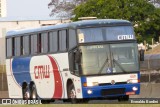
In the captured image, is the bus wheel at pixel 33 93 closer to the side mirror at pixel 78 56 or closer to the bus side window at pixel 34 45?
the bus side window at pixel 34 45

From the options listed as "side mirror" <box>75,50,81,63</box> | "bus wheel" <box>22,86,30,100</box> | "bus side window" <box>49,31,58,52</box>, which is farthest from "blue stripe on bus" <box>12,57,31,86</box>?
"side mirror" <box>75,50,81,63</box>

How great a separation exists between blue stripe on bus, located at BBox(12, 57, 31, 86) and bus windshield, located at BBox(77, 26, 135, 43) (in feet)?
19.4

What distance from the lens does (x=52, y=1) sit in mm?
124750

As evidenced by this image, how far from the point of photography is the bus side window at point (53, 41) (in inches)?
1367

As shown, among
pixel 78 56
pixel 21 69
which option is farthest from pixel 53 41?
pixel 21 69

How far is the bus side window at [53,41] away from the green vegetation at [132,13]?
4211 cm

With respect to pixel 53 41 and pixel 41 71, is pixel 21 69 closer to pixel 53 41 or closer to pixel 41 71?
pixel 41 71

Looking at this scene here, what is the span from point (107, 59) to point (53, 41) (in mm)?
3878

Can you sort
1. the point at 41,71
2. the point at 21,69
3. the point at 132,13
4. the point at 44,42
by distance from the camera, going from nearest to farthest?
1. the point at 44,42
2. the point at 41,71
3. the point at 21,69
4. the point at 132,13

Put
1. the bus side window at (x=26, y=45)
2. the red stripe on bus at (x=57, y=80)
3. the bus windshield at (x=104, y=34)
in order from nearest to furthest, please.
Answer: the bus windshield at (x=104, y=34), the red stripe on bus at (x=57, y=80), the bus side window at (x=26, y=45)

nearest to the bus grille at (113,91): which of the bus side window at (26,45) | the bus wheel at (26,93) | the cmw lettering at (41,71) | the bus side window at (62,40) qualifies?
the bus side window at (62,40)

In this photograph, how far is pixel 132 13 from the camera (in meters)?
77.9

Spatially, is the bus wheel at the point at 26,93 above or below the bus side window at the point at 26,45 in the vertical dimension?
below

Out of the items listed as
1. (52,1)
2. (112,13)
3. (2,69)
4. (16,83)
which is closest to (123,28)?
(16,83)
